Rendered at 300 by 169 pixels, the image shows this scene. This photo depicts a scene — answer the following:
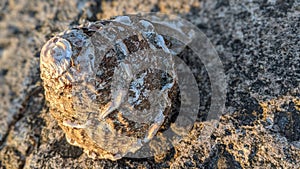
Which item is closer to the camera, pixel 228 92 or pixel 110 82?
pixel 110 82

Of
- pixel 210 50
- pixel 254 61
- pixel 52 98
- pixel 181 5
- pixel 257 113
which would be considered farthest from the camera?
pixel 181 5

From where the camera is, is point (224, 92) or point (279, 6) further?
point (279, 6)

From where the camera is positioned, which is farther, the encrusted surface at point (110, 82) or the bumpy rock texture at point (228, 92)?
the bumpy rock texture at point (228, 92)

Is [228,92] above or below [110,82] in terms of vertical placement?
below

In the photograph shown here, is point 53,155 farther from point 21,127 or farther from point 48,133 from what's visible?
point 21,127

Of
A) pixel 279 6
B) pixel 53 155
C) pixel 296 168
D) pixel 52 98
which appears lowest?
pixel 53 155

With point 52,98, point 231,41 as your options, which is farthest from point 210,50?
point 52,98

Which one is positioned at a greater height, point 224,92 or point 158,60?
point 158,60

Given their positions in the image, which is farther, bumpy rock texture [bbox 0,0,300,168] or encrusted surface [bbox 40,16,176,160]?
bumpy rock texture [bbox 0,0,300,168]
